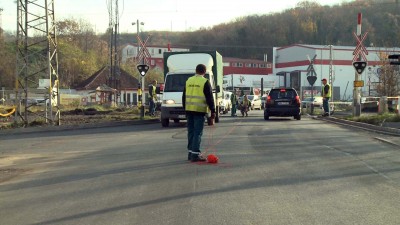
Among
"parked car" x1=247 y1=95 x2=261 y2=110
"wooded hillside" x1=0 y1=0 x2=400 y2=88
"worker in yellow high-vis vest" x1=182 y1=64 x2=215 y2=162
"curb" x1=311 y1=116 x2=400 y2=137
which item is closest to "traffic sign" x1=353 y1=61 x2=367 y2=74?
"curb" x1=311 y1=116 x2=400 y2=137

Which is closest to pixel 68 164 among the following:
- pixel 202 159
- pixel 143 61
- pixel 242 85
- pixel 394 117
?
pixel 202 159

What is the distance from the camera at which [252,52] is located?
133m

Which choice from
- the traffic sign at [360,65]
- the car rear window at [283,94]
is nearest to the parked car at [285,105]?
the car rear window at [283,94]

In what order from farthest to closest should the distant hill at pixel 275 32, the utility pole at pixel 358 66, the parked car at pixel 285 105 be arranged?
the distant hill at pixel 275 32 < the parked car at pixel 285 105 < the utility pole at pixel 358 66

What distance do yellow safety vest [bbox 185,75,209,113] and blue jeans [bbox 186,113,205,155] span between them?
163mm

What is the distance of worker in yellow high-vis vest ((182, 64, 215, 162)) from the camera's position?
9.09 meters

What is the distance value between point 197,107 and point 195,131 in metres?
0.49

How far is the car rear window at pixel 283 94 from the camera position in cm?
2384

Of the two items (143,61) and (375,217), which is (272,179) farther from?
(143,61)

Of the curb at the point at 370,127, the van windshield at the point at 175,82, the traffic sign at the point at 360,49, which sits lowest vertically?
the curb at the point at 370,127

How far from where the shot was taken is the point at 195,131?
29.9 feet

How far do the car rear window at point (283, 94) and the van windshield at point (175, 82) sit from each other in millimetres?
5812

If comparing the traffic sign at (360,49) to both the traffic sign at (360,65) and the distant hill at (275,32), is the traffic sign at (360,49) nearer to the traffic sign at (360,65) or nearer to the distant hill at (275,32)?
the traffic sign at (360,65)

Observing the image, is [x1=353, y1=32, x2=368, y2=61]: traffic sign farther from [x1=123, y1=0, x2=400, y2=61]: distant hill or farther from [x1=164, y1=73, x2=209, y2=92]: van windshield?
[x1=123, y1=0, x2=400, y2=61]: distant hill
